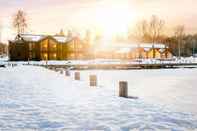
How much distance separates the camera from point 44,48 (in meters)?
92.6

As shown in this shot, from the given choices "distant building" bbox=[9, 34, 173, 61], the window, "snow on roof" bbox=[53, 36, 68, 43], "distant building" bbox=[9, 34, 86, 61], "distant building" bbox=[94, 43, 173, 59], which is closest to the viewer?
"distant building" bbox=[9, 34, 86, 61]

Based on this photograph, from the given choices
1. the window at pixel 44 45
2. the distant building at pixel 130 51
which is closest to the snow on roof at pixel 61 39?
the window at pixel 44 45

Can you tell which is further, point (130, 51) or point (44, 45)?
point (130, 51)

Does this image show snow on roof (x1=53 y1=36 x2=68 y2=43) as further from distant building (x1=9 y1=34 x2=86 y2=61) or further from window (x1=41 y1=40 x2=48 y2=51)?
window (x1=41 y1=40 x2=48 y2=51)

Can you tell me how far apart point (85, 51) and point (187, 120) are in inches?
3508

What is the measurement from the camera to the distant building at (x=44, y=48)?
88.8 meters

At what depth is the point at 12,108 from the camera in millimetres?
9789

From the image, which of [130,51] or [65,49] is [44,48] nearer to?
[65,49]

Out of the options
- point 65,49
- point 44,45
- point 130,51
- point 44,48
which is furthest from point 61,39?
Answer: point 130,51

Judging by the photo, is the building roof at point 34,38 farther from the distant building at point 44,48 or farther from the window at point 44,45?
the window at point 44,45

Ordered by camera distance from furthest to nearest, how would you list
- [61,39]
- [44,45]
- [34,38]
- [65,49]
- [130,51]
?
[130,51] < [61,39] < [65,49] < [44,45] < [34,38]

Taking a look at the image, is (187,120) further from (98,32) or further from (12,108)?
(98,32)

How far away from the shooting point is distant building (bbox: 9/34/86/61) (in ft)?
291

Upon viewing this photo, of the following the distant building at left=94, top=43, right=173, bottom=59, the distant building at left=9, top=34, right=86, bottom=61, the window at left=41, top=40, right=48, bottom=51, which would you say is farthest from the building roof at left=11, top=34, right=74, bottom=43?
the distant building at left=94, top=43, right=173, bottom=59
